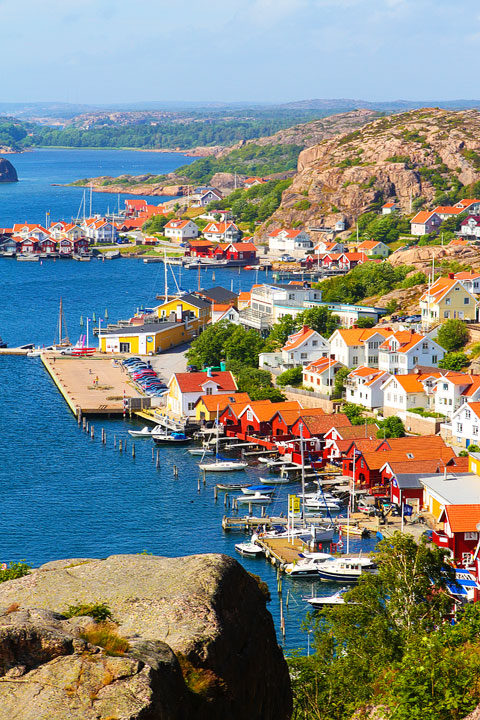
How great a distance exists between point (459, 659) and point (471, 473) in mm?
19356

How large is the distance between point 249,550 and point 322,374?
18151 mm

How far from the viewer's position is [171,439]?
4228 centimetres

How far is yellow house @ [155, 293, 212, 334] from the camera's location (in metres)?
63.1

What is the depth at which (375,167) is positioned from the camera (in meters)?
108

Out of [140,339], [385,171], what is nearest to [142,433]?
[140,339]

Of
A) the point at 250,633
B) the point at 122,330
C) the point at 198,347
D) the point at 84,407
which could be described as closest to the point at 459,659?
the point at 250,633

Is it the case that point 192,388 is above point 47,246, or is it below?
above

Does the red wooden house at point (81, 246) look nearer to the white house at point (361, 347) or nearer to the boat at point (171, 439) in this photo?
the white house at point (361, 347)

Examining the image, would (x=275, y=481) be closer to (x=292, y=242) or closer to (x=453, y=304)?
(x=453, y=304)

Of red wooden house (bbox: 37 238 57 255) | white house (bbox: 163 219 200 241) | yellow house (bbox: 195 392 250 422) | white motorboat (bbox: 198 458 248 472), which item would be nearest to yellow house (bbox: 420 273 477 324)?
yellow house (bbox: 195 392 250 422)

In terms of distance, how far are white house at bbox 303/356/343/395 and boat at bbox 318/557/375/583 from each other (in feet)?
Result: 60.2

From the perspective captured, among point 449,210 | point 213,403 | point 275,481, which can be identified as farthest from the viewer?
point 449,210

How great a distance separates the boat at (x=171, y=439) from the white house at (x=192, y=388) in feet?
7.46

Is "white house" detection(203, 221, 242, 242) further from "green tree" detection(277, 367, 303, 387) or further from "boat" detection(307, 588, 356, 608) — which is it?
"boat" detection(307, 588, 356, 608)
